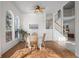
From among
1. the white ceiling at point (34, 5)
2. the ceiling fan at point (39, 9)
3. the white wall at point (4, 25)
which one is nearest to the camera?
the white wall at point (4, 25)

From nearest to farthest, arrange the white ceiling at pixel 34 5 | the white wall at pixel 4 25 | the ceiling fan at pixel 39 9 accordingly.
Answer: the white wall at pixel 4 25
the white ceiling at pixel 34 5
the ceiling fan at pixel 39 9

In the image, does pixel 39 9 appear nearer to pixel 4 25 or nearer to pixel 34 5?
pixel 34 5

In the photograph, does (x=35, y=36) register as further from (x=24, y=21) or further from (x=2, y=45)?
(x=2, y=45)

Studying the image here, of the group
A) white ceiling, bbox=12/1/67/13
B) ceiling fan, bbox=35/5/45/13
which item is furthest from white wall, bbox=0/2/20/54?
ceiling fan, bbox=35/5/45/13

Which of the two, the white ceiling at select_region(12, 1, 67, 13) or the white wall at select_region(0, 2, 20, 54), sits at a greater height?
the white ceiling at select_region(12, 1, 67, 13)

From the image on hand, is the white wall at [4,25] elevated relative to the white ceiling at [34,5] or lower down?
lower down

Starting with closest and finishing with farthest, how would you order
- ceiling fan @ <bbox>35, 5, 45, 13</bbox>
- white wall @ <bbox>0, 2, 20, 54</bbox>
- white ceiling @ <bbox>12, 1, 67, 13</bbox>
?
white wall @ <bbox>0, 2, 20, 54</bbox>
white ceiling @ <bbox>12, 1, 67, 13</bbox>
ceiling fan @ <bbox>35, 5, 45, 13</bbox>

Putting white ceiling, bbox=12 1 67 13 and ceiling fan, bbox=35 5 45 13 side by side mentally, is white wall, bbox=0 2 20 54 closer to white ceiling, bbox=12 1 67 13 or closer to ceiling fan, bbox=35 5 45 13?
white ceiling, bbox=12 1 67 13

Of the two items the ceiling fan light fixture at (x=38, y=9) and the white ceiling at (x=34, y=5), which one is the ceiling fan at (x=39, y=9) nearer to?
the ceiling fan light fixture at (x=38, y=9)

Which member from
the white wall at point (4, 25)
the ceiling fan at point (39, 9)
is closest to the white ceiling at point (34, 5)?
the ceiling fan at point (39, 9)

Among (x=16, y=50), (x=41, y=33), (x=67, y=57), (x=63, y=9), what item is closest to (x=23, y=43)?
(x=16, y=50)

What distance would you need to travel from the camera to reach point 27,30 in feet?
16.8

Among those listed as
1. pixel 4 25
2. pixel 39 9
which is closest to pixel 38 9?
pixel 39 9

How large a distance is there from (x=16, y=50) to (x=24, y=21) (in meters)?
1.33
